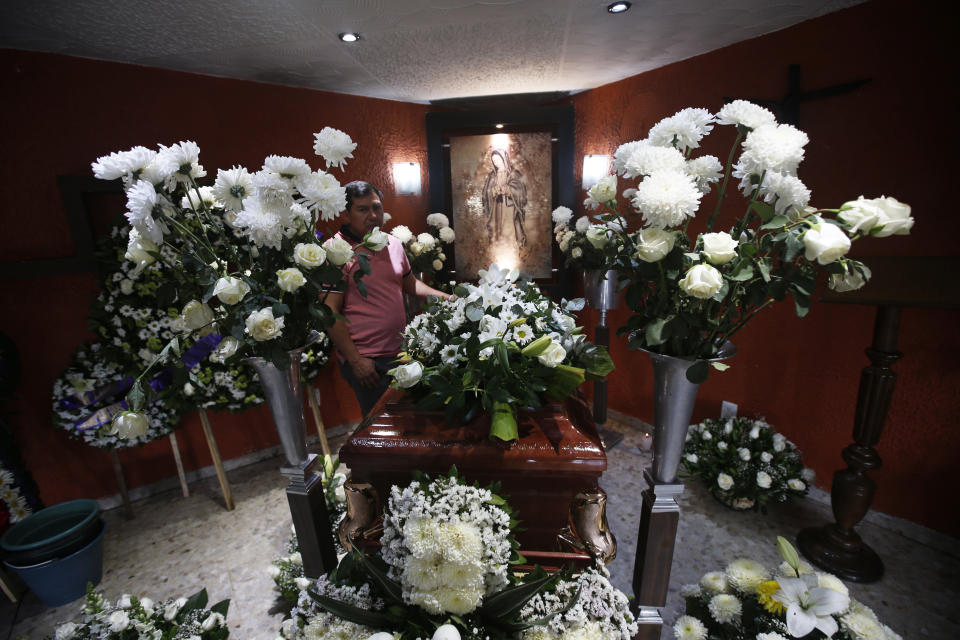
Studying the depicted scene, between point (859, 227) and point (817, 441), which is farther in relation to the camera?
point (817, 441)

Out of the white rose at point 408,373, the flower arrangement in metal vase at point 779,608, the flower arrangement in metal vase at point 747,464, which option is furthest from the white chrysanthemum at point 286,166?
the flower arrangement in metal vase at point 747,464

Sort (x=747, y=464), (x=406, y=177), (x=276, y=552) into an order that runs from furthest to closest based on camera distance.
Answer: (x=406, y=177) → (x=747, y=464) → (x=276, y=552)

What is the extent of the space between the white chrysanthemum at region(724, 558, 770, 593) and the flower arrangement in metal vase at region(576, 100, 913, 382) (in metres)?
0.79

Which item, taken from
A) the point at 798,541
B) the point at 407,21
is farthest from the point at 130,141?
the point at 798,541

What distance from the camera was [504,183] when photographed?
339 centimetres

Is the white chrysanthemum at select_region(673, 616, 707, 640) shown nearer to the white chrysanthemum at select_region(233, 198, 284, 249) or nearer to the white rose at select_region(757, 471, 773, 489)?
the white rose at select_region(757, 471, 773, 489)

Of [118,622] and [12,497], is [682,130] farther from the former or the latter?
[12,497]

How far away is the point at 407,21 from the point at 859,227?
206 centimetres

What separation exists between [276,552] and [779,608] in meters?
2.28

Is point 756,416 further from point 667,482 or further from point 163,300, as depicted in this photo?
point 163,300

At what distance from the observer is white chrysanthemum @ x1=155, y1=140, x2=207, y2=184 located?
0.89m

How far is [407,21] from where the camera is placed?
196 centimetres

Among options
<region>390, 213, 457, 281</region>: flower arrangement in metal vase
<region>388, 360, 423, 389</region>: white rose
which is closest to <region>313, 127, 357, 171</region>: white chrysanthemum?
<region>388, 360, 423, 389</region>: white rose

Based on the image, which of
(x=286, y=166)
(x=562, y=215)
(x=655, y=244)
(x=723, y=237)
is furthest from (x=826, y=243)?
(x=562, y=215)
